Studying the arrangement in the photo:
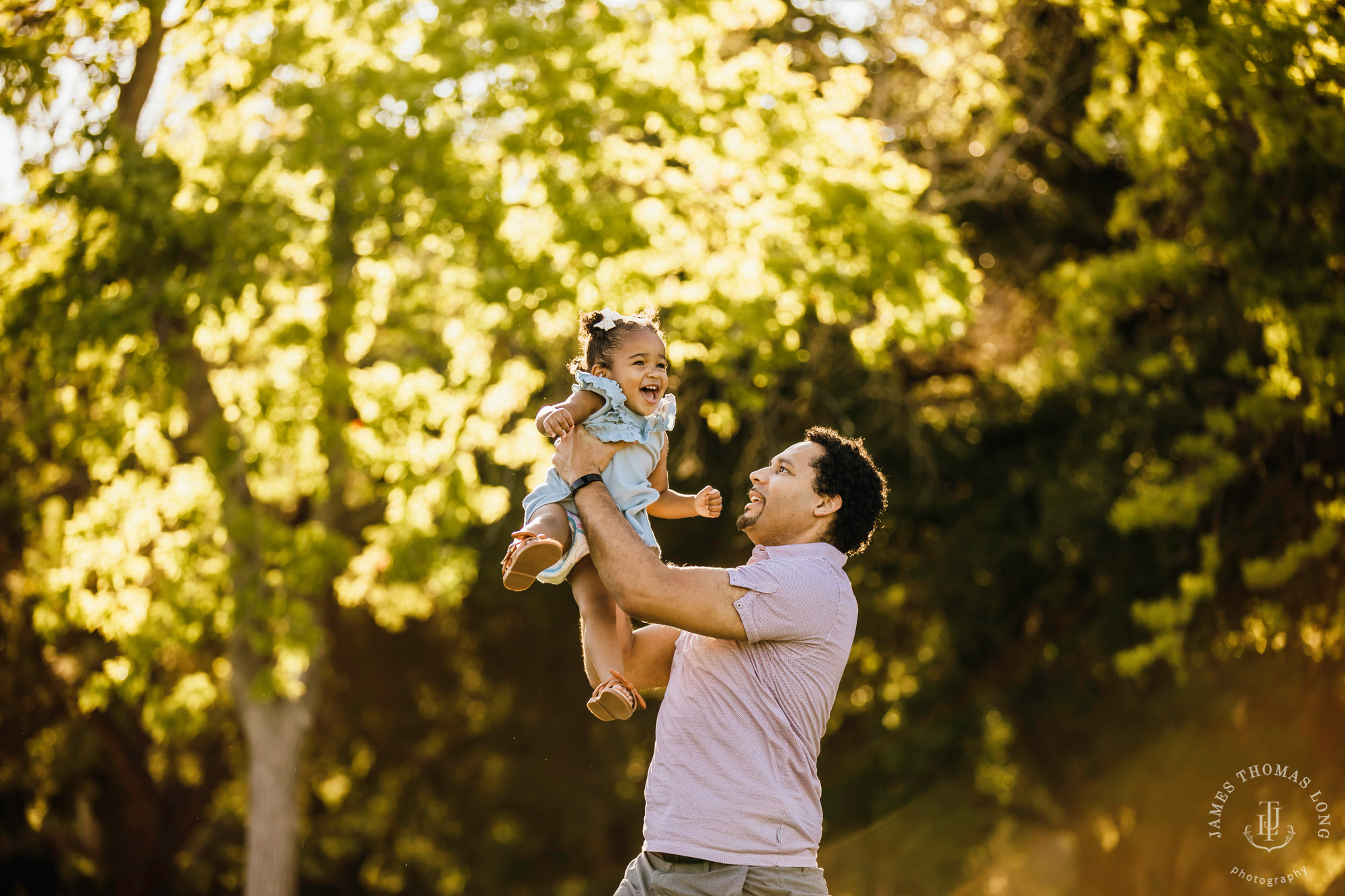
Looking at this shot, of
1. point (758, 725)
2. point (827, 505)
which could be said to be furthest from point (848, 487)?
point (758, 725)

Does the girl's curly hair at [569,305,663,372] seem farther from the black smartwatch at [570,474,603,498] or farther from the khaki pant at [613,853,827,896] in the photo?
the khaki pant at [613,853,827,896]

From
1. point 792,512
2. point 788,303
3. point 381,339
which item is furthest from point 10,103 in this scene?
point 792,512

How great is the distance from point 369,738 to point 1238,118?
1551cm

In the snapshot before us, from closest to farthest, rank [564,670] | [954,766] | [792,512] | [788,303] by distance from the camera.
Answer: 1. [792,512]
2. [788,303]
3. [954,766]
4. [564,670]

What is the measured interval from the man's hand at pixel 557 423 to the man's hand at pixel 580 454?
0.06 feet

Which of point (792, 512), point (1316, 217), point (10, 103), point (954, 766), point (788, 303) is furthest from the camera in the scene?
point (954, 766)

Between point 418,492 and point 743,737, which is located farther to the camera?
→ point 418,492

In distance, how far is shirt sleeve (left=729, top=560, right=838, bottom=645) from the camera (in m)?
2.63

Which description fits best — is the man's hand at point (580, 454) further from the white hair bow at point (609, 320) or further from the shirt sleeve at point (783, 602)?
the shirt sleeve at point (783, 602)

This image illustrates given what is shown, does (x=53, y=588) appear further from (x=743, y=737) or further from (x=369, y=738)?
(x=369, y=738)

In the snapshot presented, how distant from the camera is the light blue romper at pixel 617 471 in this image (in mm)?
3139

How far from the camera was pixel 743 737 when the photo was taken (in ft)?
8.75

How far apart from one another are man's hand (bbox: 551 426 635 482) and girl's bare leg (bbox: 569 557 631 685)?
0.27m

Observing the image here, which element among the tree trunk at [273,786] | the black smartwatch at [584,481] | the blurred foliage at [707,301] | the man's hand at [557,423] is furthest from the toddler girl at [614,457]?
the tree trunk at [273,786]
